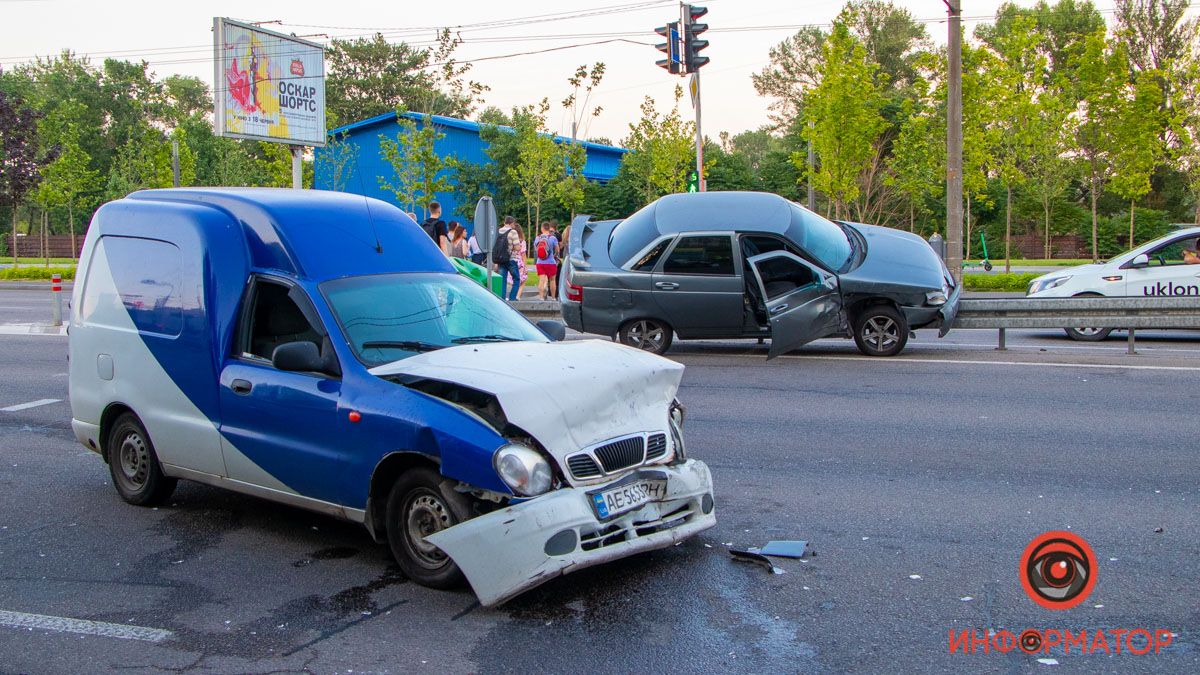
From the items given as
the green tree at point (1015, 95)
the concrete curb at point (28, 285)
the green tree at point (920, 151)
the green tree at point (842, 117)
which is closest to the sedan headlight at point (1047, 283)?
the green tree at point (842, 117)

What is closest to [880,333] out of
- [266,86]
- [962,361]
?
[962,361]

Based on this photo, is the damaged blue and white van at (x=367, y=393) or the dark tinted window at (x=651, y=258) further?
the dark tinted window at (x=651, y=258)

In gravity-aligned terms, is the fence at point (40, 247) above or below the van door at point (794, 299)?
above

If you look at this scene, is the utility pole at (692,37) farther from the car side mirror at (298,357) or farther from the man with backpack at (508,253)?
the car side mirror at (298,357)

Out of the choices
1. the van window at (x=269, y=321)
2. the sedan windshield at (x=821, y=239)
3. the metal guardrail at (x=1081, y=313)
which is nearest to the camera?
the van window at (x=269, y=321)

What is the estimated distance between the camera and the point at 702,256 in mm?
13797

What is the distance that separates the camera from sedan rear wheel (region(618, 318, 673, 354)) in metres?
14.2

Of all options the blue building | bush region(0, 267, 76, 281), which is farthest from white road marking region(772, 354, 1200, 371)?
the blue building

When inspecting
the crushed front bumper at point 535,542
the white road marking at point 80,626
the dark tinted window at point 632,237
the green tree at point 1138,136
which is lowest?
the white road marking at point 80,626

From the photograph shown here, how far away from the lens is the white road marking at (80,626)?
483cm

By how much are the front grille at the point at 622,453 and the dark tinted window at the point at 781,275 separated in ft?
26.1

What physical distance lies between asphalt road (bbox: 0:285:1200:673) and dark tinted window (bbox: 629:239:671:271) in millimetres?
4576

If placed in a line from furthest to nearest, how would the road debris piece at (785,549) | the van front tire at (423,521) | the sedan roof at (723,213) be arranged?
the sedan roof at (723,213) < the road debris piece at (785,549) < the van front tire at (423,521)

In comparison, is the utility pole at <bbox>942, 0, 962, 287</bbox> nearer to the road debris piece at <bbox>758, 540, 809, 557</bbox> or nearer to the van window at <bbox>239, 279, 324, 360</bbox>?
the road debris piece at <bbox>758, 540, 809, 557</bbox>
